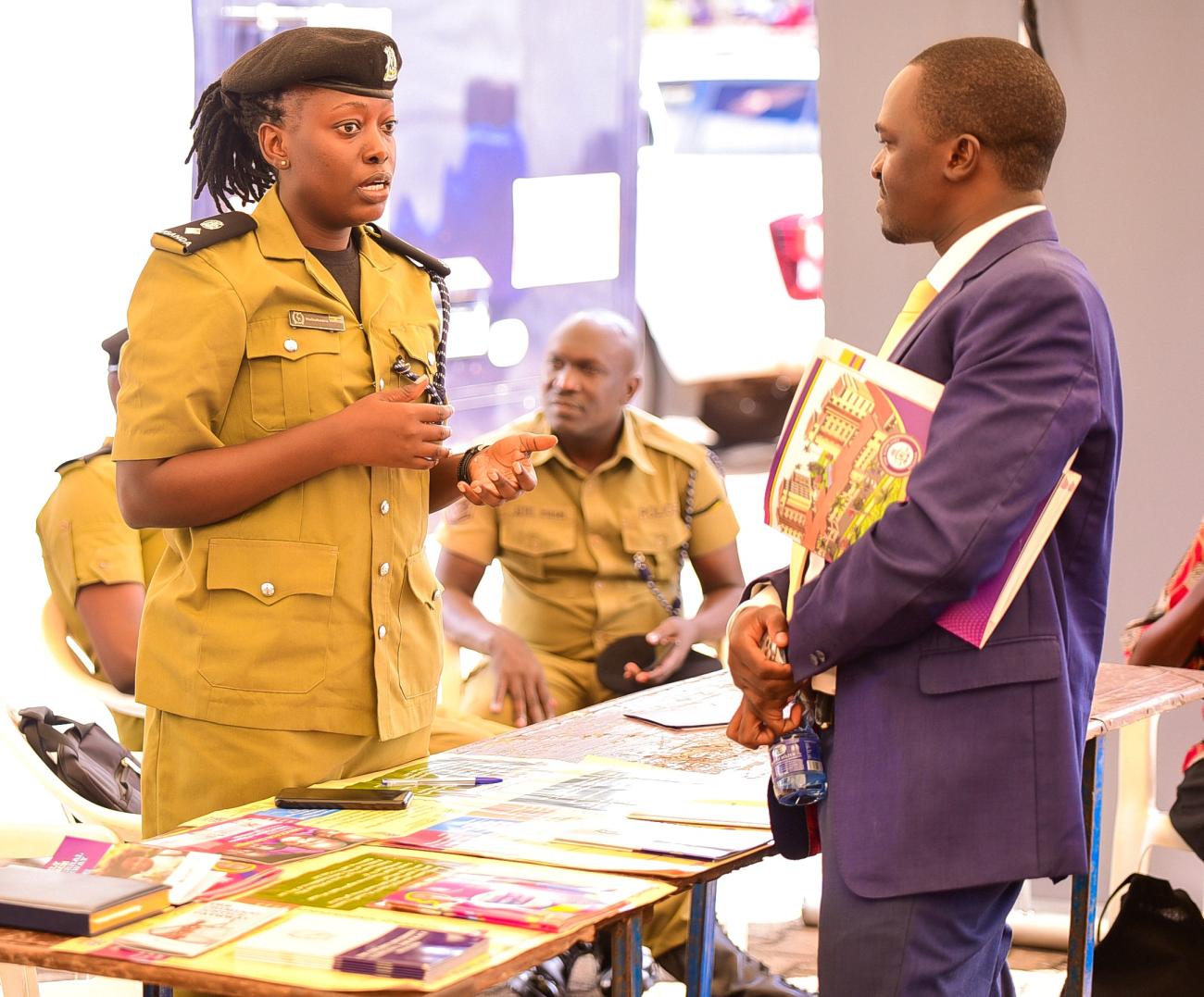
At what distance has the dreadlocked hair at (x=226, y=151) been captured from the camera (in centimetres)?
242

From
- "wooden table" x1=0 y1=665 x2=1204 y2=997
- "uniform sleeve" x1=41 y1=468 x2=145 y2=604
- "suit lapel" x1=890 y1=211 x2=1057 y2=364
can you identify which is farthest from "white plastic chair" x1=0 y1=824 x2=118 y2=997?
"suit lapel" x1=890 y1=211 x2=1057 y2=364

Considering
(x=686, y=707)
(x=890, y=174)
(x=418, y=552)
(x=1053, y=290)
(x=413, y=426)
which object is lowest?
(x=686, y=707)

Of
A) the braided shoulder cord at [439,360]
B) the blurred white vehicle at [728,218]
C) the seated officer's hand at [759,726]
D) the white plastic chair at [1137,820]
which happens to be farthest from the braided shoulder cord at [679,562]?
the blurred white vehicle at [728,218]

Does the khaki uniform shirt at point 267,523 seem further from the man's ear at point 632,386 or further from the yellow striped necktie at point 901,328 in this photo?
the man's ear at point 632,386

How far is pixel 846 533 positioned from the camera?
1819 mm

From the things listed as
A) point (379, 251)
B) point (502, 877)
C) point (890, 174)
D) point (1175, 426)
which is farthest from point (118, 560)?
point (1175, 426)

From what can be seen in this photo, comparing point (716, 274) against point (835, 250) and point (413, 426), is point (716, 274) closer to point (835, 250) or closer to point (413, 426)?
point (835, 250)

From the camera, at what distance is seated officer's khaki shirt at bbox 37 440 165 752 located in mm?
3262

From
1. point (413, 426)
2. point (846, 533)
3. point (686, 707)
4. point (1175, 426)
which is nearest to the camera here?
point (846, 533)

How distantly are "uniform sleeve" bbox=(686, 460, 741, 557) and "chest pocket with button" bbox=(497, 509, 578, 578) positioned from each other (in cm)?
35

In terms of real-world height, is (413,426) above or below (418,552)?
above

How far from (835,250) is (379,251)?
1841 mm

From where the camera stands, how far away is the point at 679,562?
13.6ft

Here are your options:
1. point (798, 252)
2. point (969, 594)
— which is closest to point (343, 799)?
point (969, 594)
